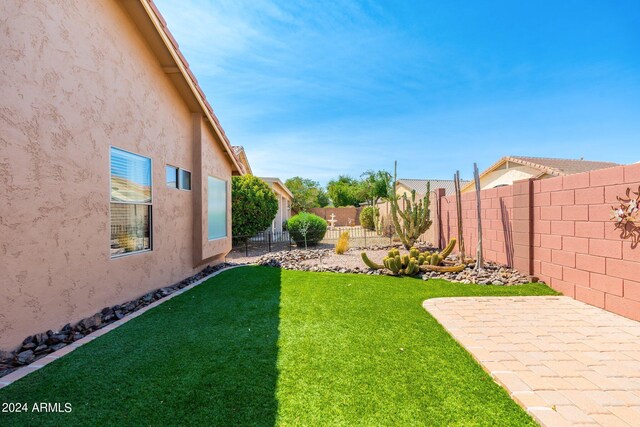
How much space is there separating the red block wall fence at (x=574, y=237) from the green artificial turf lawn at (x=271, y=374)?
10.8ft

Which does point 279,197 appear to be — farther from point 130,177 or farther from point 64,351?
point 64,351

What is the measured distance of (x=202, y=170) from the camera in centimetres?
873

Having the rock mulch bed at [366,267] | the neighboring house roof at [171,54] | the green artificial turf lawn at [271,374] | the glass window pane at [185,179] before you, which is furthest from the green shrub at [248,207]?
the green artificial turf lawn at [271,374]

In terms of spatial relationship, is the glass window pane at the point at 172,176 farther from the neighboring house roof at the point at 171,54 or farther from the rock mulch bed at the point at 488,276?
the rock mulch bed at the point at 488,276

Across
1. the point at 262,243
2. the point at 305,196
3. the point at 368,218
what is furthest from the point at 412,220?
the point at 305,196

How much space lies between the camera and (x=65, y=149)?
14.4 feet

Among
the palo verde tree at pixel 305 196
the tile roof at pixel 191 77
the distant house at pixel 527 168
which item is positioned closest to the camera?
the tile roof at pixel 191 77

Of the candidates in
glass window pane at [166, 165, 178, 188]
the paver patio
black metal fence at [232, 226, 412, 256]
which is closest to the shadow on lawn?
the paver patio

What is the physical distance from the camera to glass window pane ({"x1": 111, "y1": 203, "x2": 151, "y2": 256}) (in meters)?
5.54

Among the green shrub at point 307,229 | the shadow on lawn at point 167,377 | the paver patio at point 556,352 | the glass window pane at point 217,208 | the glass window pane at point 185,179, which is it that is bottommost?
the paver patio at point 556,352

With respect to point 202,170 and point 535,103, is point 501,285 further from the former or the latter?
point 535,103

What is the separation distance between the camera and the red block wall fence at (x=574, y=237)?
509cm

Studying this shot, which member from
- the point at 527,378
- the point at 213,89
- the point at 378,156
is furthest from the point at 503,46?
the point at 378,156

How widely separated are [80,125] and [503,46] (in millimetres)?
14845
